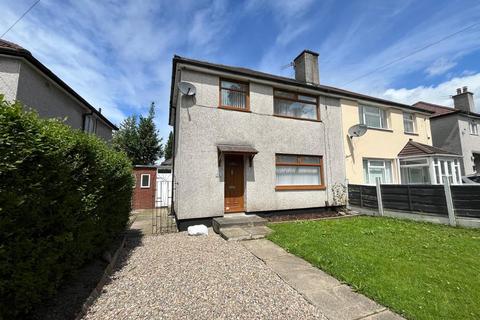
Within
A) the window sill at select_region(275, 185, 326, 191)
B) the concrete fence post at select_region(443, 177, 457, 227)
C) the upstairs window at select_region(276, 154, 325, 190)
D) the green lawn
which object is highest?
the upstairs window at select_region(276, 154, 325, 190)

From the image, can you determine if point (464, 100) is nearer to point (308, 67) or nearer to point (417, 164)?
point (417, 164)

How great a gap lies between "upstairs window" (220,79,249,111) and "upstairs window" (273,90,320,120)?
163cm

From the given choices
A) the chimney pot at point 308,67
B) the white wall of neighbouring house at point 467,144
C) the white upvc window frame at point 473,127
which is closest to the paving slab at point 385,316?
the chimney pot at point 308,67

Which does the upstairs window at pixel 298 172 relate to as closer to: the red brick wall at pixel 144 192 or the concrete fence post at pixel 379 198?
the concrete fence post at pixel 379 198

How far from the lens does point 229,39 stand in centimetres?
1058

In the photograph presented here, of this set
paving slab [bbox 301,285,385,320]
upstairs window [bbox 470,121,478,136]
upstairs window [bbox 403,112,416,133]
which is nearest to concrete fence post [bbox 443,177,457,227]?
paving slab [bbox 301,285,385,320]

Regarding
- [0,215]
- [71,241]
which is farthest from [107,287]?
[0,215]

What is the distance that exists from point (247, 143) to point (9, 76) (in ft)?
26.8

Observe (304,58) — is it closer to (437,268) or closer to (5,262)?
(437,268)

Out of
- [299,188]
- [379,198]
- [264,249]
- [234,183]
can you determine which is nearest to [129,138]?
[234,183]

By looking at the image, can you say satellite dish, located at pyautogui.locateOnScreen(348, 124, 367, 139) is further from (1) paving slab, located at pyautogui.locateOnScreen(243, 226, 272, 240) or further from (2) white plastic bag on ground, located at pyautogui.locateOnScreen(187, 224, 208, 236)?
(2) white plastic bag on ground, located at pyautogui.locateOnScreen(187, 224, 208, 236)

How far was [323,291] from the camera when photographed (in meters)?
3.54

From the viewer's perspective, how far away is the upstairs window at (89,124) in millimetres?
12812

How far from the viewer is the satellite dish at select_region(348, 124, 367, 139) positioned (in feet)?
38.0
